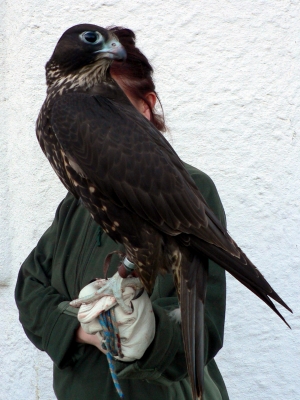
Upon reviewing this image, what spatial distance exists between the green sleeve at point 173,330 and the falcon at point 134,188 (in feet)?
0.29

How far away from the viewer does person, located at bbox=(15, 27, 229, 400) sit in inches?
71.2

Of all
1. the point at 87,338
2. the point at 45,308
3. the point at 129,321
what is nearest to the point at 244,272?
the point at 129,321

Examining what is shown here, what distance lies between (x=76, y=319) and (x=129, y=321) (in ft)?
0.73

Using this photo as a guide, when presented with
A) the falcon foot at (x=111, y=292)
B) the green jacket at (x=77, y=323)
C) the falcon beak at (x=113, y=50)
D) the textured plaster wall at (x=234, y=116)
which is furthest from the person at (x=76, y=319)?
the textured plaster wall at (x=234, y=116)

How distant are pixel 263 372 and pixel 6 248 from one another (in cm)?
135

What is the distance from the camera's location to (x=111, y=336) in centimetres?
175

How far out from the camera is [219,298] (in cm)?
192

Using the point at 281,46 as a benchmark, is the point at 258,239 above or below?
below

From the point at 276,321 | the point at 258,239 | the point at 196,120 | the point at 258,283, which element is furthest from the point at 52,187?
the point at 258,283

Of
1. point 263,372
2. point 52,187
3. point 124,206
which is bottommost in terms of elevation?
point 263,372

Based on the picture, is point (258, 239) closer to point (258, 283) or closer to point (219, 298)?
point (219, 298)

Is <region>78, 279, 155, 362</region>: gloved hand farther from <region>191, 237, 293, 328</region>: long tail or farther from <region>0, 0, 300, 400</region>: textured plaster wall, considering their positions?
<region>0, 0, 300, 400</region>: textured plaster wall

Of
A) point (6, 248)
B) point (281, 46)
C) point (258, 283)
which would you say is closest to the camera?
point (258, 283)

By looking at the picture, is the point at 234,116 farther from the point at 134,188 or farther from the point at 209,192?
the point at 134,188
